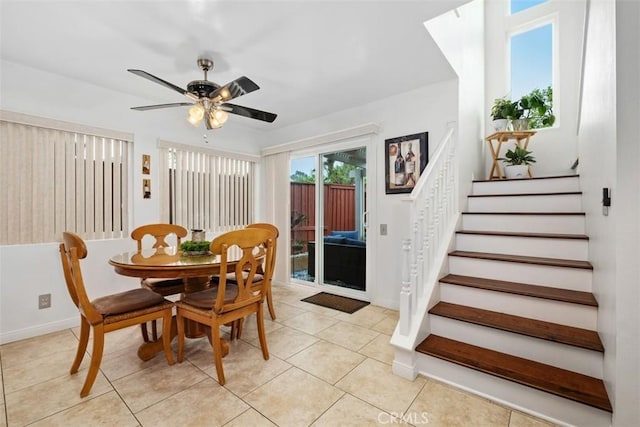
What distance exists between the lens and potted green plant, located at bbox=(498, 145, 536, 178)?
3.29 m

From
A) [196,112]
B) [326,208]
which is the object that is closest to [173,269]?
[196,112]

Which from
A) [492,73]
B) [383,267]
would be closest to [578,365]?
[383,267]

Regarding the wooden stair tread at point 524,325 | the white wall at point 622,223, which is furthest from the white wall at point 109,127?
the white wall at point 622,223

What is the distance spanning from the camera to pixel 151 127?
3.43m

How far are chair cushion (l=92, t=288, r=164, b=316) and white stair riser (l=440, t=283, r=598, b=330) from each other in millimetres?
2230

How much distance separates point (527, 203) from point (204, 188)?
12.9 feet

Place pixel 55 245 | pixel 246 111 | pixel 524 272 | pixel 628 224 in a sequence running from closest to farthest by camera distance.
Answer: pixel 628 224, pixel 524 272, pixel 246 111, pixel 55 245

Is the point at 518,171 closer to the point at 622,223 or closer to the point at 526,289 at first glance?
the point at 526,289

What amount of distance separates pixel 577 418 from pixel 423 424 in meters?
0.77

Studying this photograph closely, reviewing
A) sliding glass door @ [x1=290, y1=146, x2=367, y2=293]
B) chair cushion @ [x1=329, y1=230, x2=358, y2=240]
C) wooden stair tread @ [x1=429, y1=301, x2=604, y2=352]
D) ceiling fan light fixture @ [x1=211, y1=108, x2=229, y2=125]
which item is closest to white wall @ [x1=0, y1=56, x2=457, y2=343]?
sliding glass door @ [x1=290, y1=146, x2=367, y2=293]

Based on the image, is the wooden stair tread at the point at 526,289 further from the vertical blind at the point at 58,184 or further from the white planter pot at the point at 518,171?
the vertical blind at the point at 58,184

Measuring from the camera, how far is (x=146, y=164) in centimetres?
338

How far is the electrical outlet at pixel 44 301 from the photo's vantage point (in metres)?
2.66

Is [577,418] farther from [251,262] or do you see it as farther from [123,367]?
[123,367]
